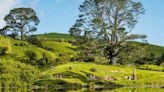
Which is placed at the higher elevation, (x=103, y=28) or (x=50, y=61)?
(x=103, y=28)

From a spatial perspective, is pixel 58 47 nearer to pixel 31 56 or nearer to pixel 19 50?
pixel 19 50

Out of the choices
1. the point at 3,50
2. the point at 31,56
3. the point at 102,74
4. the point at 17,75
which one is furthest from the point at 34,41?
the point at 17,75

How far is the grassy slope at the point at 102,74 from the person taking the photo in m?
94.3

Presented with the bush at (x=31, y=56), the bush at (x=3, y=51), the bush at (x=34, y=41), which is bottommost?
the bush at (x=31, y=56)

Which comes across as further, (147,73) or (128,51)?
(128,51)

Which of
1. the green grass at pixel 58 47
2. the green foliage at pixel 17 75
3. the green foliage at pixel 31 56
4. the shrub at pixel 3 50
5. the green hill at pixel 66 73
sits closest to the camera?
the green foliage at pixel 17 75

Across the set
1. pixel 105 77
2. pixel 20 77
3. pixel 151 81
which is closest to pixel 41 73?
pixel 20 77

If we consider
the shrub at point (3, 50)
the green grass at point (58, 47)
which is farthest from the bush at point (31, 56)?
the green grass at point (58, 47)

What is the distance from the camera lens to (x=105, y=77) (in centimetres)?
9656

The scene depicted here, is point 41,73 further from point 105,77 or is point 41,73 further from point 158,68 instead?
point 158,68

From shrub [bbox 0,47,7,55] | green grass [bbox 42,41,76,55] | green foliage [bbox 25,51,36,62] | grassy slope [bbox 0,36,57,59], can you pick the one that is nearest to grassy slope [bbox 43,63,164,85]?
green foliage [bbox 25,51,36,62]

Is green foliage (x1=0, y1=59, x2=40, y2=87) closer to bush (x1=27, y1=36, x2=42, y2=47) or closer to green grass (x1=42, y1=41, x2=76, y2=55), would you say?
green grass (x1=42, y1=41, x2=76, y2=55)

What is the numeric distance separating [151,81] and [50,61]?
24.8m

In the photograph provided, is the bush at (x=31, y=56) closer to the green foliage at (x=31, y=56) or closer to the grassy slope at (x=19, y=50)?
the green foliage at (x=31, y=56)
